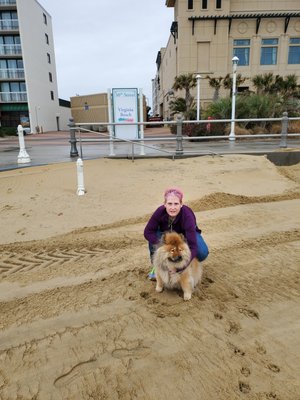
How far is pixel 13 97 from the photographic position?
3697 cm

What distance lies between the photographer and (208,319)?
8.96 feet

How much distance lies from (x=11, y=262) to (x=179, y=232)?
2251 mm

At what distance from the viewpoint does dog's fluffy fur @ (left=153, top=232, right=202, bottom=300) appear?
282 centimetres

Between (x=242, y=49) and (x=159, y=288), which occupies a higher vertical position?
(x=242, y=49)

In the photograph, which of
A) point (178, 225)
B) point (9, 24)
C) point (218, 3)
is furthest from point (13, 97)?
point (178, 225)

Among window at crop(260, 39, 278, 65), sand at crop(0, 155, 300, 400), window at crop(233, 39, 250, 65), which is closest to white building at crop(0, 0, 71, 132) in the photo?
window at crop(233, 39, 250, 65)

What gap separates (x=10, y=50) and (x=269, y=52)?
1154 inches

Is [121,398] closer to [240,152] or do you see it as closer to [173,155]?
[173,155]

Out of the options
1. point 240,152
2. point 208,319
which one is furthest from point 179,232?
point 240,152

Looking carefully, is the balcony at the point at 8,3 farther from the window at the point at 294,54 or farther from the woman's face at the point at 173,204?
the woman's face at the point at 173,204

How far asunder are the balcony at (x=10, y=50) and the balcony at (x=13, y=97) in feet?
14.1

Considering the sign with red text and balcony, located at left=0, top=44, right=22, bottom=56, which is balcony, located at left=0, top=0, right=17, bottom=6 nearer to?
balcony, located at left=0, top=44, right=22, bottom=56

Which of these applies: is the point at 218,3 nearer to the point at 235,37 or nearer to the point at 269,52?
the point at 235,37

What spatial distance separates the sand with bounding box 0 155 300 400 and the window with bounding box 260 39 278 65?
34408 mm
